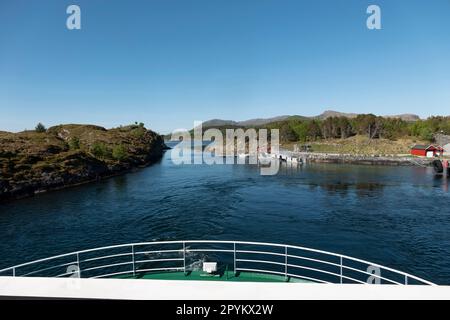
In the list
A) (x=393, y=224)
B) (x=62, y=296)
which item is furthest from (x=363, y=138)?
(x=62, y=296)

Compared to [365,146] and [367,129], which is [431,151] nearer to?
[365,146]

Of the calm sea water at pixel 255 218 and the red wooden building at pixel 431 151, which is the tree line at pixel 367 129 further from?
the calm sea water at pixel 255 218

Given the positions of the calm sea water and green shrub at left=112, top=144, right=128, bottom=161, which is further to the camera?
green shrub at left=112, top=144, right=128, bottom=161

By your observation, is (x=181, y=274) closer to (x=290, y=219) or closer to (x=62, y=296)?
(x=62, y=296)

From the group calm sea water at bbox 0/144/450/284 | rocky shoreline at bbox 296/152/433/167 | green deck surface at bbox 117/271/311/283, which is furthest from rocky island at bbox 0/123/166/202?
rocky shoreline at bbox 296/152/433/167

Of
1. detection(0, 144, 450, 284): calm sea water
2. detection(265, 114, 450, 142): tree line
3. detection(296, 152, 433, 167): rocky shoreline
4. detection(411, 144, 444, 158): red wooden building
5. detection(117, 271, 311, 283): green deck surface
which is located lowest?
detection(0, 144, 450, 284): calm sea water

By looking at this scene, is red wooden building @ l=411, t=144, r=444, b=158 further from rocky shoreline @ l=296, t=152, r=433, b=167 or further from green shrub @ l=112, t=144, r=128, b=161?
green shrub @ l=112, t=144, r=128, b=161

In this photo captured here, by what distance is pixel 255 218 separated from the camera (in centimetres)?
3297

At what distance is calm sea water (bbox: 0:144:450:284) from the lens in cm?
2486

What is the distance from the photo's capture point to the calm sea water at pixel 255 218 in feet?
81.6

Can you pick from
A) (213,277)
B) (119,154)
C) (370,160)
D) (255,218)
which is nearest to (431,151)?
(370,160)

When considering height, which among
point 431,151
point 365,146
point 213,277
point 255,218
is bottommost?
point 255,218
